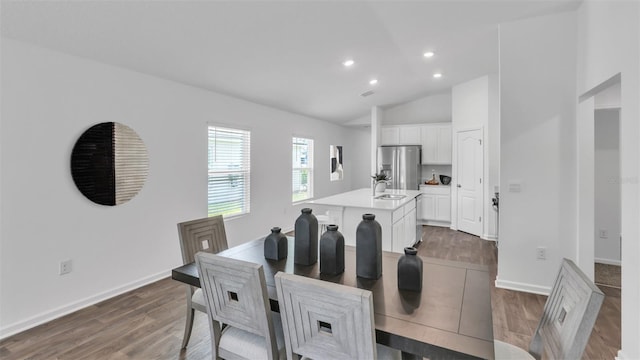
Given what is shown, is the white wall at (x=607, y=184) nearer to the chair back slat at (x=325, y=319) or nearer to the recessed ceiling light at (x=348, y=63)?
the recessed ceiling light at (x=348, y=63)

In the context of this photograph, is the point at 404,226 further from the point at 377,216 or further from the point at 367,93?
the point at 367,93

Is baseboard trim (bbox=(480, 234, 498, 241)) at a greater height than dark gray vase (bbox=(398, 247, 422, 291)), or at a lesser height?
lesser

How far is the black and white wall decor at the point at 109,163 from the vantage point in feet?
9.46

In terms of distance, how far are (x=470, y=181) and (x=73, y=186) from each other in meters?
6.04

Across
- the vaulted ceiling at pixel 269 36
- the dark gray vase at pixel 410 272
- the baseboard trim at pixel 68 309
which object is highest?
the vaulted ceiling at pixel 269 36

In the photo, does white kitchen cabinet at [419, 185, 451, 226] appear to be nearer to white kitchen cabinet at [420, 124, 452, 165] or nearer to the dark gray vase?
white kitchen cabinet at [420, 124, 452, 165]

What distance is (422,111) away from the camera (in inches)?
286

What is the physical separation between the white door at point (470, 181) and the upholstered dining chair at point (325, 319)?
17.5 feet

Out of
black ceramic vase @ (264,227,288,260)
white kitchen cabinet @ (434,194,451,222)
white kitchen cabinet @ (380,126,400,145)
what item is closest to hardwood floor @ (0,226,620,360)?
black ceramic vase @ (264,227,288,260)

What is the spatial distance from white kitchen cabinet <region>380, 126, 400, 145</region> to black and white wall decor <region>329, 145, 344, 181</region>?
3.99 ft

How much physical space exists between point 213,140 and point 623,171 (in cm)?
426

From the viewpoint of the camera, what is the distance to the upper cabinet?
22.1ft

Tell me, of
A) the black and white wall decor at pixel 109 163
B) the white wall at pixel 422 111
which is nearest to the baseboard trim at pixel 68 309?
the black and white wall decor at pixel 109 163

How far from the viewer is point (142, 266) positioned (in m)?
3.43
